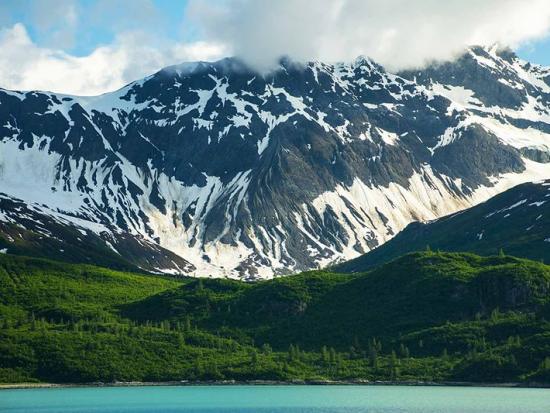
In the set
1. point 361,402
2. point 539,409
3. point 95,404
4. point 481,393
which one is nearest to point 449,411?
point 539,409

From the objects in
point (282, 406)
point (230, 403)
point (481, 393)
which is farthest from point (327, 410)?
point (481, 393)

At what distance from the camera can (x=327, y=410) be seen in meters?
168

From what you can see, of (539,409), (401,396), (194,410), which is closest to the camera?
(539,409)

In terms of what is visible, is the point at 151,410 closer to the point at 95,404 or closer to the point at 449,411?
the point at 95,404

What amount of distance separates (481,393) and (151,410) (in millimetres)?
64668

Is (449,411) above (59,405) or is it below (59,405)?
below

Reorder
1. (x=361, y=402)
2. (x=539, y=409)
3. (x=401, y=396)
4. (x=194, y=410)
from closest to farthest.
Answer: (x=539, y=409) → (x=194, y=410) → (x=361, y=402) → (x=401, y=396)

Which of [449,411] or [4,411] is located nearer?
[449,411]

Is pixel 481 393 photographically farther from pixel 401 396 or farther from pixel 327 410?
pixel 327 410

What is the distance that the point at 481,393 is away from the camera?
199 m

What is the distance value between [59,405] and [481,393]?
78.1 m

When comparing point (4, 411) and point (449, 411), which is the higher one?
point (4, 411)

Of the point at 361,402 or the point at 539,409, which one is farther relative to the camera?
the point at 361,402

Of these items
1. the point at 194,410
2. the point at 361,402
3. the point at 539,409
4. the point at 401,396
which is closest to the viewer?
the point at 539,409
